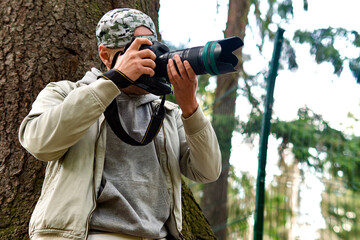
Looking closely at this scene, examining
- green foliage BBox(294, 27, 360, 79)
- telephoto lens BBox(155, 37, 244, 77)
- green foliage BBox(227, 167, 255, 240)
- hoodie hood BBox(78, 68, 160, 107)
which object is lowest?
green foliage BBox(227, 167, 255, 240)

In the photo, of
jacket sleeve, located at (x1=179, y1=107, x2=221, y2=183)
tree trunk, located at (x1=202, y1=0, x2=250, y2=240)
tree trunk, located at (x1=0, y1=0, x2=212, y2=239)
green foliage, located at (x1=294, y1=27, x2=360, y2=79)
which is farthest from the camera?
tree trunk, located at (x1=202, y1=0, x2=250, y2=240)

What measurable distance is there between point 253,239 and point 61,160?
6.12ft

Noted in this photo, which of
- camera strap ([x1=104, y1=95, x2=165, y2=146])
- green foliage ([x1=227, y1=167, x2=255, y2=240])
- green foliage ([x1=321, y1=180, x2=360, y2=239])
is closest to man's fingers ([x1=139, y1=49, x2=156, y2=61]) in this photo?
camera strap ([x1=104, y1=95, x2=165, y2=146])

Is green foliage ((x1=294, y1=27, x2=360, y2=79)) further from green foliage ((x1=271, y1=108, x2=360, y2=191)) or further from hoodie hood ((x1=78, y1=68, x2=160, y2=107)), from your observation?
hoodie hood ((x1=78, y1=68, x2=160, y2=107))

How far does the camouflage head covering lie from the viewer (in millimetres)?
1966

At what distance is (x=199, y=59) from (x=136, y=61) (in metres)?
0.26

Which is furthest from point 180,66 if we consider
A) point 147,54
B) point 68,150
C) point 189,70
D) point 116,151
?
point 68,150

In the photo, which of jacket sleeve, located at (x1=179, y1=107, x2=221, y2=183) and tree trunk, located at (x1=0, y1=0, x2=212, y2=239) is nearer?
jacket sleeve, located at (x1=179, y1=107, x2=221, y2=183)

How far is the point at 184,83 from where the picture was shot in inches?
71.3

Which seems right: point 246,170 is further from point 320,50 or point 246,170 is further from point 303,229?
point 320,50

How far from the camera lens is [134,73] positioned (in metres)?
1.72

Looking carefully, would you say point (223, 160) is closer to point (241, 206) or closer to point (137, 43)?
point (241, 206)

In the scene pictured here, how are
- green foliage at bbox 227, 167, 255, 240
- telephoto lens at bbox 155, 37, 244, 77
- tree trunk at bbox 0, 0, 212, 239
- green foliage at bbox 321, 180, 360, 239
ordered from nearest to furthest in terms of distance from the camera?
telephoto lens at bbox 155, 37, 244, 77 < tree trunk at bbox 0, 0, 212, 239 < green foliage at bbox 321, 180, 360, 239 < green foliage at bbox 227, 167, 255, 240

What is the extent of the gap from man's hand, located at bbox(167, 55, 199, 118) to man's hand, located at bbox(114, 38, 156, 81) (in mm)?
86
